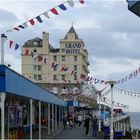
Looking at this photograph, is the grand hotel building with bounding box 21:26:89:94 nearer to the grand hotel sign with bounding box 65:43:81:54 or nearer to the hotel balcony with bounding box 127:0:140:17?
the grand hotel sign with bounding box 65:43:81:54

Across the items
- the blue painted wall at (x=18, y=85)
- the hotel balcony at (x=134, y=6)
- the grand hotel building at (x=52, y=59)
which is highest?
the grand hotel building at (x=52, y=59)

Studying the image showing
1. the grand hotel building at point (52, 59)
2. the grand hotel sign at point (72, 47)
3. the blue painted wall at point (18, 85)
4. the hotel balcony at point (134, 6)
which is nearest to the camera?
the hotel balcony at point (134, 6)

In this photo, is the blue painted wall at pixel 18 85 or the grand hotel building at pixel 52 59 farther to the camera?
the grand hotel building at pixel 52 59

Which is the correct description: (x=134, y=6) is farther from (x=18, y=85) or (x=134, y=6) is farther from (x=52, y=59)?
(x=52, y=59)

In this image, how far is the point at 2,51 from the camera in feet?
58.4

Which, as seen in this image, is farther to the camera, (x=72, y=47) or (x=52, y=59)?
(x=72, y=47)

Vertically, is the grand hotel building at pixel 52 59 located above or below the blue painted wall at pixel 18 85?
above

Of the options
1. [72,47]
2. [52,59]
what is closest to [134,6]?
[52,59]

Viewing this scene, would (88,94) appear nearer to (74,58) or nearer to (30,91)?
(74,58)

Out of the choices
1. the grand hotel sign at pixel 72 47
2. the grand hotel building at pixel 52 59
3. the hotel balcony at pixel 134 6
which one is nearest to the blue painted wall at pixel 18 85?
the hotel balcony at pixel 134 6

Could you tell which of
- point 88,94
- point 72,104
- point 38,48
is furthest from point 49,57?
point 72,104

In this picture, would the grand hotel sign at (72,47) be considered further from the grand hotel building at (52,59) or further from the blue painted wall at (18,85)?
the blue painted wall at (18,85)

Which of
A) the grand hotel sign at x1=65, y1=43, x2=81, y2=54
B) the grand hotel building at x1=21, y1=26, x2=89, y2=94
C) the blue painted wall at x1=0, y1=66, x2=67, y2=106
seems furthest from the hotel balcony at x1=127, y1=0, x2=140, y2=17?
the grand hotel building at x1=21, y1=26, x2=89, y2=94

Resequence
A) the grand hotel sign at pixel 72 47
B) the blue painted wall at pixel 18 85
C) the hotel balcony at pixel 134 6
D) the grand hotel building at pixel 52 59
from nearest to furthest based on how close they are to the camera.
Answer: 1. the hotel balcony at pixel 134 6
2. the blue painted wall at pixel 18 85
3. the grand hotel sign at pixel 72 47
4. the grand hotel building at pixel 52 59
